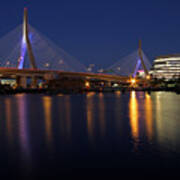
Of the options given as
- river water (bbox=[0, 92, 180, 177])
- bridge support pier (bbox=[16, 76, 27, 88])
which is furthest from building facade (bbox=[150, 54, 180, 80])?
river water (bbox=[0, 92, 180, 177])

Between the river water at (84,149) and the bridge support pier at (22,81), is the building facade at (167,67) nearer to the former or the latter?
the bridge support pier at (22,81)

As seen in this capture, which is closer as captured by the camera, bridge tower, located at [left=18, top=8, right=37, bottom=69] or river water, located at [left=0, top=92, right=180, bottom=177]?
river water, located at [left=0, top=92, right=180, bottom=177]

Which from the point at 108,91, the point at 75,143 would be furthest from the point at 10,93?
the point at 75,143

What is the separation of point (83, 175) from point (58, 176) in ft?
1.54

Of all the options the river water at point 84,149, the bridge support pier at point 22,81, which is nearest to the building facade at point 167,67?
the bridge support pier at point 22,81

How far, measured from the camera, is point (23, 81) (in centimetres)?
5231

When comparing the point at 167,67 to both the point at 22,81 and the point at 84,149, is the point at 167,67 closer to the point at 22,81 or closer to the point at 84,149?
the point at 22,81

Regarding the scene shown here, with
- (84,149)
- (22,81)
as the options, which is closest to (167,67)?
(22,81)

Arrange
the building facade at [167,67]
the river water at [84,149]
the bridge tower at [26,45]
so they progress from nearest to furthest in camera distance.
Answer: the river water at [84,149] → the bridge tower at [26,45] → the building facade at [167,67]

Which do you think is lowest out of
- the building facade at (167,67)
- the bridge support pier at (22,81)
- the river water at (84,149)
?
the river water at (84,149)

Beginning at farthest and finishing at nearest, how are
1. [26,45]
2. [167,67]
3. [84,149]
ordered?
[167,67]
[26,45]
[84,149]

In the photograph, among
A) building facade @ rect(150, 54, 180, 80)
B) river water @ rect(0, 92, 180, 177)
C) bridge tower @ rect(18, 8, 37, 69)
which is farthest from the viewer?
building facade @ rect(150, 54, 180, 80)

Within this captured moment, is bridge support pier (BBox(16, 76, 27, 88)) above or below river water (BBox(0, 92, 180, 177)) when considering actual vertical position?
above

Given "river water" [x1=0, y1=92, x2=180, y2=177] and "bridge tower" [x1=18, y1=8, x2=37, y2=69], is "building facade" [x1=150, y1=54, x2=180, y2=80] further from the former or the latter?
"river water" [x1=0, y1=92, x2=180, y2=177]
